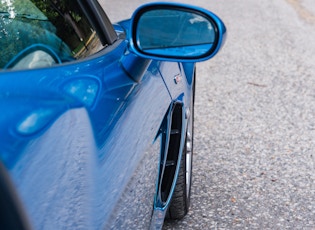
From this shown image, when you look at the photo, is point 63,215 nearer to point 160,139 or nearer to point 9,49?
point 9,49

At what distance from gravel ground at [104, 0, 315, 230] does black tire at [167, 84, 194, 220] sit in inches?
3.7

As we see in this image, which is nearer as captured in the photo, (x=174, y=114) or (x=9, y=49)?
(x=9, y=49)

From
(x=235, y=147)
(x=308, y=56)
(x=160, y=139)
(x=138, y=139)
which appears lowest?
(x=308, y=56)

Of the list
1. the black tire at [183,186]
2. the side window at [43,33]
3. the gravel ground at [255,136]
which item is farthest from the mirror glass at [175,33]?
the black tire at [183,186]

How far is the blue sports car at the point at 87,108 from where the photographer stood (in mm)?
1391

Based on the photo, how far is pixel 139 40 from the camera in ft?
7.21

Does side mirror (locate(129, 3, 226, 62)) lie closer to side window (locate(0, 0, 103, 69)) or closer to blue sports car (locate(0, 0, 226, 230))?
blue sports car (locate(0, 0, 226, 230))

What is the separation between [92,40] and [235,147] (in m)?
3.04

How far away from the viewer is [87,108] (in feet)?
5.50

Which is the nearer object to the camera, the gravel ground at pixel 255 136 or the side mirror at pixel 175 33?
the side mirror at pixel 175 33

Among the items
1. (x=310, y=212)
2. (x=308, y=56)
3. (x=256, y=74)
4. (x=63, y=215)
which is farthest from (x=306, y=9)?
(x=63, y=215)

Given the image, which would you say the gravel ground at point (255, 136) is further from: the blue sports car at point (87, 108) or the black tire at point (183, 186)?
the blue sports car at point (87, 108)

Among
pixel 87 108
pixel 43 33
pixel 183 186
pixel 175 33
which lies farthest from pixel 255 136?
pixel 87 108

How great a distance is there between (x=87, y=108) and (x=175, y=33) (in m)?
0.84
